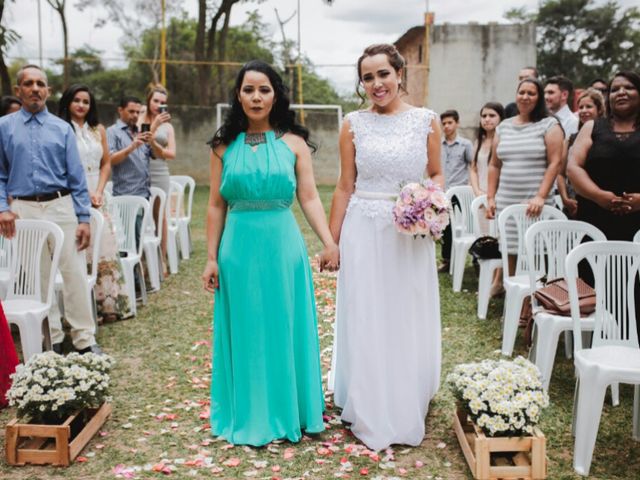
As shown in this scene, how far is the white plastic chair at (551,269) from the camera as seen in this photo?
471 centimetres

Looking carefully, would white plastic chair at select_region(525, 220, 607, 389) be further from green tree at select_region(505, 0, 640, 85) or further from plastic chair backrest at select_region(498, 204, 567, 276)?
green tree at select_region(505, 0, 640, 85)

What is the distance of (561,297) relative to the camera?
185 inches

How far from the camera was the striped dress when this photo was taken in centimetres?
619

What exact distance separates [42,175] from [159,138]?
10.6 feet

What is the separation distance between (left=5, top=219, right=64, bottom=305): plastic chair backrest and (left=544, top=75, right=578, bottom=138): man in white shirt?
545cm

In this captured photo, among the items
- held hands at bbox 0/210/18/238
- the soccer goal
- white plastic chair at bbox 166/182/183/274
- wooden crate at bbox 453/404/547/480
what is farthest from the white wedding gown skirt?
the soccer goal

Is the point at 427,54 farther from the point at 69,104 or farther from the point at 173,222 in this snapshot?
the point at 69,104

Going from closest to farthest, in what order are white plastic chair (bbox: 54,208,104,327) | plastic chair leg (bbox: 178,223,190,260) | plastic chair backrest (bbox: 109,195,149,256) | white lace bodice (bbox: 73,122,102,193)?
white plastic chair (bbox: 54,208,104,327), white lace bodice (bbox: 73,122,102,193), plastic chair backrest (bbox: 109,195,149,256), plastic chair leg (bbox: 178,223,190,260)

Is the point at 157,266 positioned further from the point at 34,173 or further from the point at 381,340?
the point at 381,340

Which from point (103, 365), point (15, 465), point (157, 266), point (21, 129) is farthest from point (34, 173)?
point (157, 266)

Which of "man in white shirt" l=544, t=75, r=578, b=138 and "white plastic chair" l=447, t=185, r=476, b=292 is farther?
"white plastic chair" l=447, t=185, r=476, b=292

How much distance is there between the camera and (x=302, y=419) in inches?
166

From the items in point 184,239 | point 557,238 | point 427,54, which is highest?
point 427,54

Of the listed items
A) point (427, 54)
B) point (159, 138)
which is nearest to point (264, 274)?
point (159, 138)
